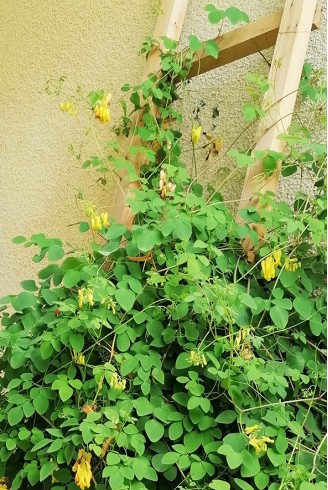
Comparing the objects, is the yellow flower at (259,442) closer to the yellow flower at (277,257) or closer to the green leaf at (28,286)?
the yellow flower at (277,257)

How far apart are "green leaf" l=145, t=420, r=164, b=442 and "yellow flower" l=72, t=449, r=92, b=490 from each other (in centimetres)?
11

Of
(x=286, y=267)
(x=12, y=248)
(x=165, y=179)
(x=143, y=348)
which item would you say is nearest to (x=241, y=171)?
(x=165, y=179)

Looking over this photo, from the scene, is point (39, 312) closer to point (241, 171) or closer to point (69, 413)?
point (69, 413)

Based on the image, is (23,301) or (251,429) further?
(23,301)

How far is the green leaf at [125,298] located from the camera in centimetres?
115

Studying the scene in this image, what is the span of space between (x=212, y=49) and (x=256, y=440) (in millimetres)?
921

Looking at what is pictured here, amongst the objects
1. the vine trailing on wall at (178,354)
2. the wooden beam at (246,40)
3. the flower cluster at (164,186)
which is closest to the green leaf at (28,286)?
the vine trailing on wall at (178,354)

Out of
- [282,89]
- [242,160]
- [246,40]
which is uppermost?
[246,40]

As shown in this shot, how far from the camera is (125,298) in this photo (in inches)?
45.6

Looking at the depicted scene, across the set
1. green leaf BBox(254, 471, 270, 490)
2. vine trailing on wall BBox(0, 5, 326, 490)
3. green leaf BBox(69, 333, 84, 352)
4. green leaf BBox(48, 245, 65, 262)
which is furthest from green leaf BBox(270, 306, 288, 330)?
green leaf BBox(48, 245, 65, 262)

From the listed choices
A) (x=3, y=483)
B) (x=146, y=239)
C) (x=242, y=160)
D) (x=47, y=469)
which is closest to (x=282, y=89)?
(x=242, y=160)

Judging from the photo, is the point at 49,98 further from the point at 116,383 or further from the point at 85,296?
the point at 116,383

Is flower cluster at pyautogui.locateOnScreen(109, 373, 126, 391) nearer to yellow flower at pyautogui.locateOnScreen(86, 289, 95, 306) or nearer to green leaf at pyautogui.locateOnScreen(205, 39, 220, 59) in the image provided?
yellow flower at pyautogui.locateOnScreen(86, 289, 95, 306)

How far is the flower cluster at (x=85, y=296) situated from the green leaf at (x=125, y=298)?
0.05m
